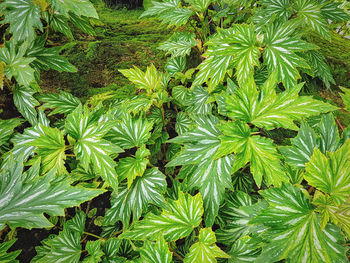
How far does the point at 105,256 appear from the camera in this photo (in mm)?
1166

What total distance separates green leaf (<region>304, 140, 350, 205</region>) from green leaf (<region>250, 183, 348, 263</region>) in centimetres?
8

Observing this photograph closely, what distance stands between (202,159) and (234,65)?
64cm

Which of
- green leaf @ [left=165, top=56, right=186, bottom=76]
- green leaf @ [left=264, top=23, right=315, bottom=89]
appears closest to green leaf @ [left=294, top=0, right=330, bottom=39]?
green leaf @ [left=264, top=23, right=315, bottom=89]

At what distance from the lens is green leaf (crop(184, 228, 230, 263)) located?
3.02 feet

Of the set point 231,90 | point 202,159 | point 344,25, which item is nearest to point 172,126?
point 231,90

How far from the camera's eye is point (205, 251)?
934 mm

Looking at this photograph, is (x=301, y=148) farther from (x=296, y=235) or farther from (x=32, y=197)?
(x=32, y=197)

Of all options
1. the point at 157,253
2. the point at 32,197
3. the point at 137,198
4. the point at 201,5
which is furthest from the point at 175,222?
the point at 201,5

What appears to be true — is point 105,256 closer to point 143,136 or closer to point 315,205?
point 143,136

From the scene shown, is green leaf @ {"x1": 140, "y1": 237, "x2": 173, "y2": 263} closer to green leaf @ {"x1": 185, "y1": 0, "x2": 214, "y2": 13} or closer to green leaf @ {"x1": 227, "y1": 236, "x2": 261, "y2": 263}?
green leaf @ {"x1": 227, "y1": 236, "x2": 261, "y2": 263}

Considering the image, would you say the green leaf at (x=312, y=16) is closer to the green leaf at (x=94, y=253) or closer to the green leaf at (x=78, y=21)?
the green leaf at (x=78, y=21)

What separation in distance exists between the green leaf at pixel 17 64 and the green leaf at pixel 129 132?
637mm

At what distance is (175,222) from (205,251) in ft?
0.61

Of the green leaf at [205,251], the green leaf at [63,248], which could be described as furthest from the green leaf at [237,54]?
the green leaf at [63,248]
